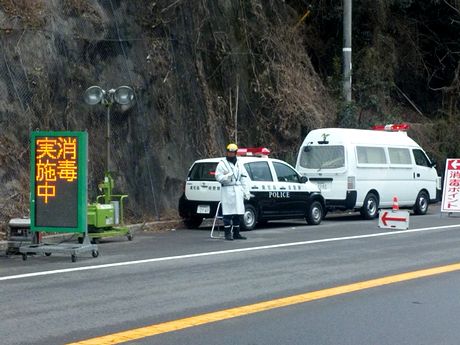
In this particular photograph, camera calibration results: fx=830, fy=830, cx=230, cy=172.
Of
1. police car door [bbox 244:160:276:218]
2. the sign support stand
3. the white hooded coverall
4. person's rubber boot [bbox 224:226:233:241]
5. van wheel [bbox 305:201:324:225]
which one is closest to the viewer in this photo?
the sign support stand

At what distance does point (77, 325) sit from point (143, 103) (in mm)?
13519

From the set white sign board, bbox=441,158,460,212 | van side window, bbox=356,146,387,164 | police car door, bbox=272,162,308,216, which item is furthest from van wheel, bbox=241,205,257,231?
white sign board, bbox=441,158,460,212

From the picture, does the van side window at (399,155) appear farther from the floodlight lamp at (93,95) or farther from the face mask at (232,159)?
the floodlight lamp at (93,95)

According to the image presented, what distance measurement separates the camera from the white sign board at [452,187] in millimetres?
22281

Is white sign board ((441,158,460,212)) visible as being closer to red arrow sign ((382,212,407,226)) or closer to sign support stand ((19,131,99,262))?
red arrow sign ((382,212,407,226))

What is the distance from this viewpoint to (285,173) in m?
20.0

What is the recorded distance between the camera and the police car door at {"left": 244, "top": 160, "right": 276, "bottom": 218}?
62.4 feet

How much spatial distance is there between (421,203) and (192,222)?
316 inches

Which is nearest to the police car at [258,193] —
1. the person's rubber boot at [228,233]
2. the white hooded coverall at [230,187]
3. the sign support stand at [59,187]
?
the white hooded coverall at [230,187]

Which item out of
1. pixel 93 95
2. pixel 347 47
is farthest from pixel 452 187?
pixel 93 95

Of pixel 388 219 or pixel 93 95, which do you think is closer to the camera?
pixel 93 95

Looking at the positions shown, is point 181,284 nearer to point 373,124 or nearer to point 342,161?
point 342,161

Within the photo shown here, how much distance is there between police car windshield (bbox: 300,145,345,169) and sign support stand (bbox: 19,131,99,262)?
9.39 m

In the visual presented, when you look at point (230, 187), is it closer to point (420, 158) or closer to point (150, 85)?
point (150, 85)
